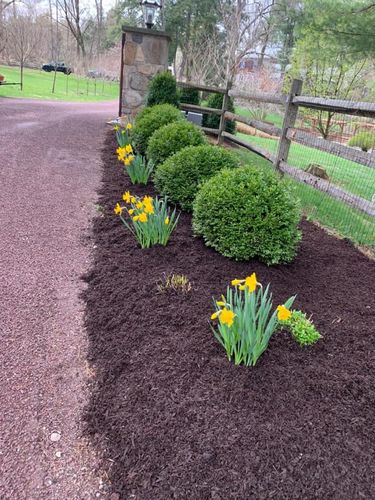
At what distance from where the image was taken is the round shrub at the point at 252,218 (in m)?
2.97

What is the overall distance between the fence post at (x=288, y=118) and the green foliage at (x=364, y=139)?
159 inches

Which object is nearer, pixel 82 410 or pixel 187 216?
pixel 82 410

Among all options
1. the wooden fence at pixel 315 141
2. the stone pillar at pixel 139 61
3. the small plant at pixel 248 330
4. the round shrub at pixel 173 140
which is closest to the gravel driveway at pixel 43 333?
the small plant at pixel 248 330

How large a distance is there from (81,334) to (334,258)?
223 centimetres

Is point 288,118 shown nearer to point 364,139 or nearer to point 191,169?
point 191,169

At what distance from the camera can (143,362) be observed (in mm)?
2070

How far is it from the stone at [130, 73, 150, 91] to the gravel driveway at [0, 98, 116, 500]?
3.84 m

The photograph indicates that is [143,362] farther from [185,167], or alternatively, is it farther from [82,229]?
[185,167]

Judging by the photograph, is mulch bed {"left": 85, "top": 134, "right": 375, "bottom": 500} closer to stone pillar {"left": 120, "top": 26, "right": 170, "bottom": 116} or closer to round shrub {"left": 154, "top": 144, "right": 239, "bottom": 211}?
round shrub {"left": 154, "top": 144, "right": 239, "bottom": 211}

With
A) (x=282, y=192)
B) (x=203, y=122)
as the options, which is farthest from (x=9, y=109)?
(x=282, y=192)

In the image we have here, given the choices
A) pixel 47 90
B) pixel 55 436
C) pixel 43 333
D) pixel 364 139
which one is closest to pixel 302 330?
pixel 55 436

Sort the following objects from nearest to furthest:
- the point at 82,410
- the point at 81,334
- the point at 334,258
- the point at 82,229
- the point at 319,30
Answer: the point at 82,410 < the point at 81,334 < the point at 334,258 < the point at 82,229 < the point at 319,30

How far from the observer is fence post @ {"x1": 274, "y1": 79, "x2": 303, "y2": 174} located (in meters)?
4.90

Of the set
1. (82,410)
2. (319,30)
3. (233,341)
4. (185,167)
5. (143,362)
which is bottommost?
(82,410)
